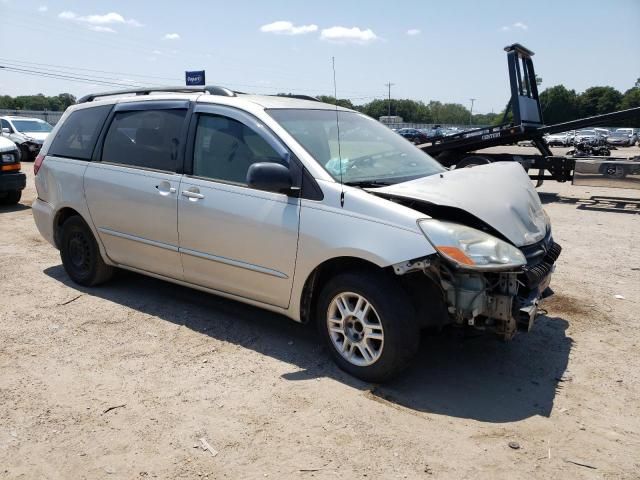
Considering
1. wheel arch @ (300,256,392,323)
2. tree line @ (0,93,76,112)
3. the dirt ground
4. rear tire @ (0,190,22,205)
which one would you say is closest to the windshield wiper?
wheel arch @ (300,256,392,323)

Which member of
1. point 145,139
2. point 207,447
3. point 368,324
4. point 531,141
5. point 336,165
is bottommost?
point 207,447

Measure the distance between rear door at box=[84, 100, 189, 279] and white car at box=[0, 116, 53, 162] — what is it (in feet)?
49.5

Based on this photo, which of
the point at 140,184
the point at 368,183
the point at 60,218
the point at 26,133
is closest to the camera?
the point at 368,183

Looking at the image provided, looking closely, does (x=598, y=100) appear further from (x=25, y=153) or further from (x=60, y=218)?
(x=60, y=218)

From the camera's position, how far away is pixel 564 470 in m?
2.71

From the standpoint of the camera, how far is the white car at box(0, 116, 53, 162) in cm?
1872

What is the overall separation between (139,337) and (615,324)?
3936mm

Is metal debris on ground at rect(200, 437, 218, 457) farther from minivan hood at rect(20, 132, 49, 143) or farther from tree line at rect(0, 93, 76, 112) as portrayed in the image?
tree line at rect(0, 93, 76, 112)

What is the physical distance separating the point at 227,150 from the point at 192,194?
0.43 meters

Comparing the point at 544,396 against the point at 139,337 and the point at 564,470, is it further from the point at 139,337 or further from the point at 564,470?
the point at 139,337

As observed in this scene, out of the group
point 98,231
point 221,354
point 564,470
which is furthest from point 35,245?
point 564,470

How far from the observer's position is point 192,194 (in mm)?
4223

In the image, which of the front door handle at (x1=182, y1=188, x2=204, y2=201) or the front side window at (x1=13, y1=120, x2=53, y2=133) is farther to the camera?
the front side window at (x1=13, y1=120, x2=53, y2=133)

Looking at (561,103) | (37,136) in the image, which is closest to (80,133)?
(37,136)
